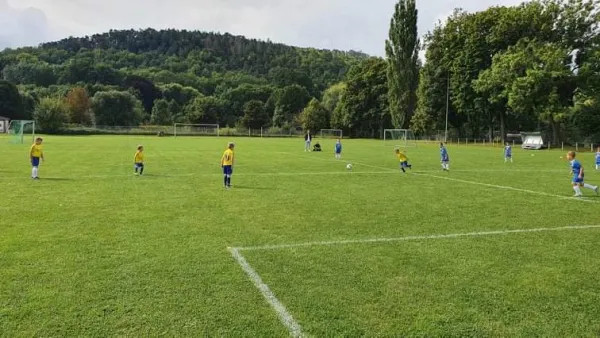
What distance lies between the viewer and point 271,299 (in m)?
5.95

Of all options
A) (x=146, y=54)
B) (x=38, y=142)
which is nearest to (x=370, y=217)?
(x=38, y=142)

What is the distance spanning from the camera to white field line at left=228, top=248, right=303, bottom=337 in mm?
5176

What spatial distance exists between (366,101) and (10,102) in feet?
280

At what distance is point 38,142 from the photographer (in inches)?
725

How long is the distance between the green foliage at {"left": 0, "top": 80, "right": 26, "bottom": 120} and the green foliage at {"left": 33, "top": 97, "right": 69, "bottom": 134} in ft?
101

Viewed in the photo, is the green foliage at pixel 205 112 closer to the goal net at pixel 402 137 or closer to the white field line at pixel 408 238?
the goal net at pixel 402 137

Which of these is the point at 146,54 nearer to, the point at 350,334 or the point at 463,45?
the point at 463,45

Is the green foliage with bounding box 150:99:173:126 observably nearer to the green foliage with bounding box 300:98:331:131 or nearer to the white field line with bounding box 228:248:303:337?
the green foliage with bounding box 300:98:331:131

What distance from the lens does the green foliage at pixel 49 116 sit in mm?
87812

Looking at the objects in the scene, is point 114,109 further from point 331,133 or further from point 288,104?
point 331,133

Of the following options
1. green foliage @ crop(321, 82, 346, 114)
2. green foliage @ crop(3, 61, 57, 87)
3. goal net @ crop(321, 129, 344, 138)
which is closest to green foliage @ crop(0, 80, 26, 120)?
green foliage @ crop(3, 61, 57, 87)

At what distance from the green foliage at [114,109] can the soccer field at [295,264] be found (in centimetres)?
11213

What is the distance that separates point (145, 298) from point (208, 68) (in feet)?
609

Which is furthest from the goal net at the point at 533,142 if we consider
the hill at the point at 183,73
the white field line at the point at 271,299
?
the hill at the point at 183,73
